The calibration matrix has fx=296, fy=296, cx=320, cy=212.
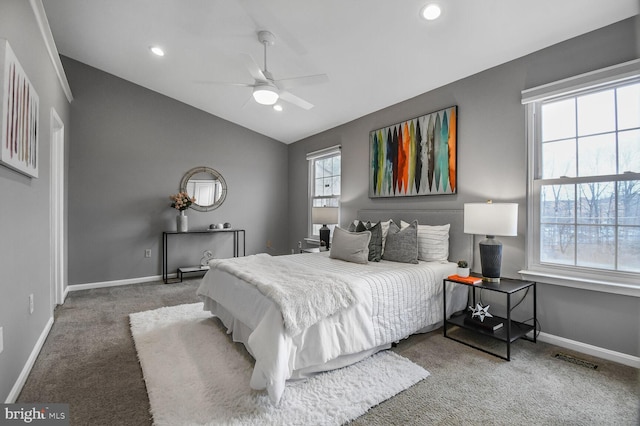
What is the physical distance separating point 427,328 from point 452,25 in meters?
2.71

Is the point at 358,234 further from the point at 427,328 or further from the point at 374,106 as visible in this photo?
the point at 374,106

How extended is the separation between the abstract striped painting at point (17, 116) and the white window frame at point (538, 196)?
150 inches

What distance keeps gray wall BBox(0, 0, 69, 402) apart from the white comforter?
4.29 feet

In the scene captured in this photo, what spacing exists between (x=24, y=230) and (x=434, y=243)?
3546mm

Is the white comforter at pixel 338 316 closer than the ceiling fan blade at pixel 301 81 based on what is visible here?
Yes

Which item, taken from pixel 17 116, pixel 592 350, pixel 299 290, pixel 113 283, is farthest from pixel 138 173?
pixel 592 350

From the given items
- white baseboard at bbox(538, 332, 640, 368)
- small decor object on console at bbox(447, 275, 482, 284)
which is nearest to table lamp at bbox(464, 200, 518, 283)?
small decor object on console at bbox(447, 275, 482, 284)

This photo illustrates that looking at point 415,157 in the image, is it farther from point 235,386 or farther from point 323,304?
point 235,386

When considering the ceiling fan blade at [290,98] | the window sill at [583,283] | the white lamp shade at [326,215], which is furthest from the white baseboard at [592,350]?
the ceiling fan blade at [290,98]

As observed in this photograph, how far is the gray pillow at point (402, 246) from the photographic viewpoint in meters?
3.07

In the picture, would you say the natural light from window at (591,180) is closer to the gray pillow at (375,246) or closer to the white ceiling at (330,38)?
the white ceiling at (330,38)

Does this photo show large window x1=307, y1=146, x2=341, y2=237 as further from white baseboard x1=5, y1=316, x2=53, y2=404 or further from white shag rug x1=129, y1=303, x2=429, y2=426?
white baseboard x1=5, y1=316, x2=53, y2=404

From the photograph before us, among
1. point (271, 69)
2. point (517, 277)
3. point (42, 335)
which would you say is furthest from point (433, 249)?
point (42, 335)

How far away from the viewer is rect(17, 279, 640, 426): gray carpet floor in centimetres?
168
